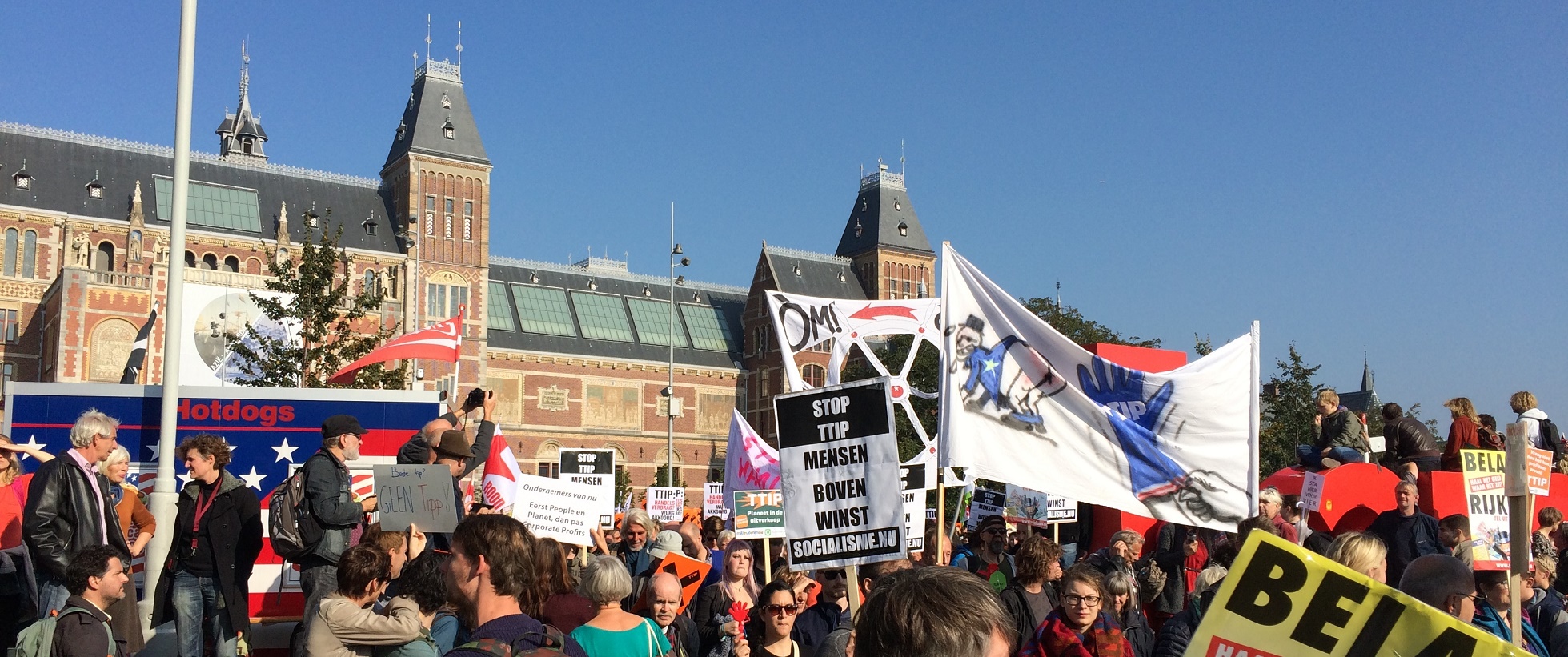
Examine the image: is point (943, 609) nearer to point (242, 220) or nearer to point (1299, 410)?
point (1299, 410)

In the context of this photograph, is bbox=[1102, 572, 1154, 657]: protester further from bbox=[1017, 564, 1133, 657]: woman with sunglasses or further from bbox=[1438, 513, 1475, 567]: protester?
bbox=[1438, 513, 1475, 567]: protester

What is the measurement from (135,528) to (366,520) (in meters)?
1.39

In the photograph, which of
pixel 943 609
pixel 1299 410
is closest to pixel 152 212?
pixel 1299 410

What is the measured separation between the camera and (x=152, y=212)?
52219mm

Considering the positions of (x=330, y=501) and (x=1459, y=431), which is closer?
(x=330, y=501)

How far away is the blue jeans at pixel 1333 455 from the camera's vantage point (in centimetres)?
1059

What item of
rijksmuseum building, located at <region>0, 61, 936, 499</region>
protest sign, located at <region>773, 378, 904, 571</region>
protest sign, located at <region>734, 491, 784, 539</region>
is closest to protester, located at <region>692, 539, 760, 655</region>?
protest sign, located at <region>773, 378, 904, 571</region>

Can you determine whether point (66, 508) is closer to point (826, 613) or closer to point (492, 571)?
point (826, 613)

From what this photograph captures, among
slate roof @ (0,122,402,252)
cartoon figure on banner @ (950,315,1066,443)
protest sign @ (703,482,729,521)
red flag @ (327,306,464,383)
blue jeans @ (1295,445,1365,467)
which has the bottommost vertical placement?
protest sign @ (703,482,729,521)

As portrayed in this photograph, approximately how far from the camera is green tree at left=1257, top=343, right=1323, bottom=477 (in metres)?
34.0

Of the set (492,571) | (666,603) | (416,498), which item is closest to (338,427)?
(416,498)

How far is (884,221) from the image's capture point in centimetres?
7094

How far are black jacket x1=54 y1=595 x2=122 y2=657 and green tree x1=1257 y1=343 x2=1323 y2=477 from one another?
31.4 meters

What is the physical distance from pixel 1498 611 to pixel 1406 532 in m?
2.63
